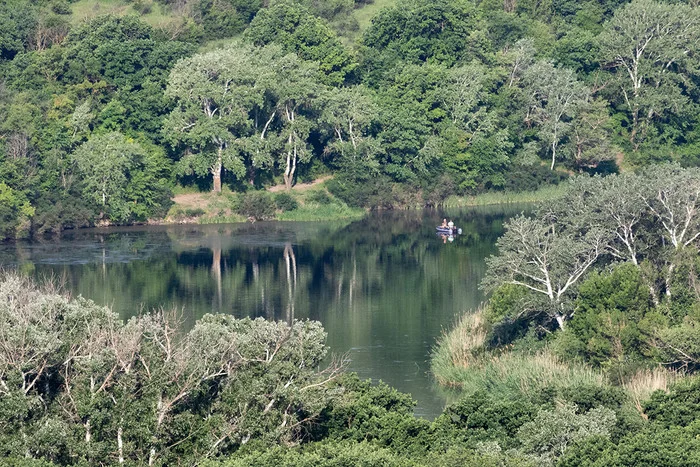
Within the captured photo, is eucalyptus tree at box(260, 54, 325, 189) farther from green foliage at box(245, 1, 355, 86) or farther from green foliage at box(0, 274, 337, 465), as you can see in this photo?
green foliage at box(0, 274, 337, 465)

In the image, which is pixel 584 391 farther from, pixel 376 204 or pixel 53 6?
pixel 53 6

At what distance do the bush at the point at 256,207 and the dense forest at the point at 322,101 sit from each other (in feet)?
5.43

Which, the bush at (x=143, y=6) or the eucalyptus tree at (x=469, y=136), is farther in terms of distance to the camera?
the bush at (x=143, y=6)

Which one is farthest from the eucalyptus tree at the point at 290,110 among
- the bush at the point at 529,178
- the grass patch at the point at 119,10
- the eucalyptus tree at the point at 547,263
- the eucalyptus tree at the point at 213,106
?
the eucalyptus tree at the point at 547,263

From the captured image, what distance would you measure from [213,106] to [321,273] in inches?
799

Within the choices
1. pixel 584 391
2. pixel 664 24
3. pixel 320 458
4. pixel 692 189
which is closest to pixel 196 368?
pixel 320 458

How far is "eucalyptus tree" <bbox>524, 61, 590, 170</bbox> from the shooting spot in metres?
93.2

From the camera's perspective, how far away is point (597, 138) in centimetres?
9319

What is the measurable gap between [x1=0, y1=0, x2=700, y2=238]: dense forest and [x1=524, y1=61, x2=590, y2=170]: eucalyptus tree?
13 centimetres

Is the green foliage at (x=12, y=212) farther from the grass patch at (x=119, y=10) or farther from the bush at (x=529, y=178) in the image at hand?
the bush at (x=529, y=178)

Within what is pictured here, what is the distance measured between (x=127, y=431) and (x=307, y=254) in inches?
1513

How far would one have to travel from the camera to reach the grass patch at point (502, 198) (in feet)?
300

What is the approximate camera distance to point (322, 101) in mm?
87312

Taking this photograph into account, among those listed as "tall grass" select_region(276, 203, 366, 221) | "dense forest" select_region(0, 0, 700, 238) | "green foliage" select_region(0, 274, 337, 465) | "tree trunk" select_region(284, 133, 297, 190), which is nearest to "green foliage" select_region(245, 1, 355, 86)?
"dense forest" select_region(0, 0, 700, 238)
